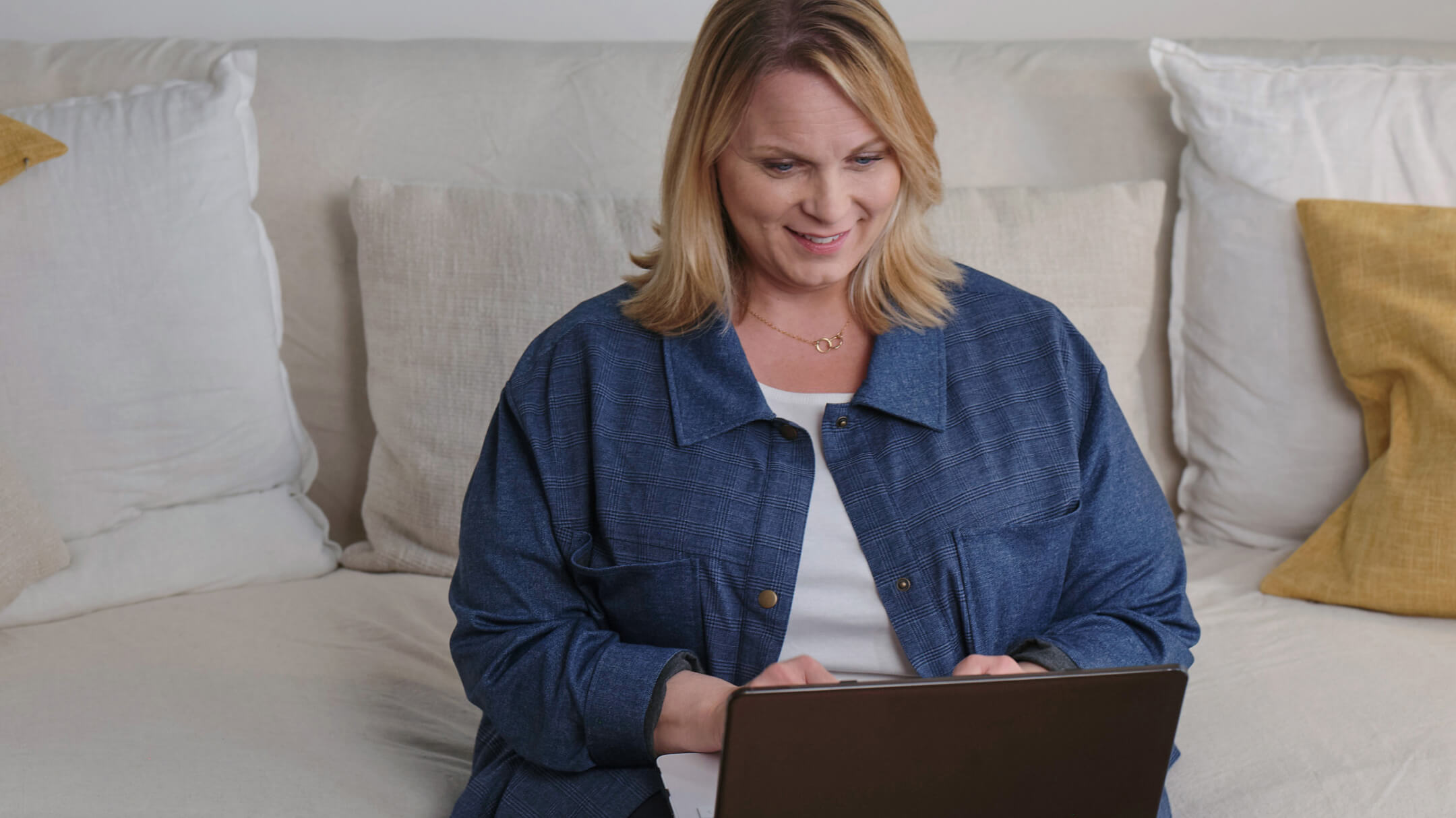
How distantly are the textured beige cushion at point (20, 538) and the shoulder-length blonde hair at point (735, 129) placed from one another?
0.74 m

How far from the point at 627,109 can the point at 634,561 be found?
82 cm

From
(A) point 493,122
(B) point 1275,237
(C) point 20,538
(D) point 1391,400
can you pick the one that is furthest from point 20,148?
(D) point 1391,400

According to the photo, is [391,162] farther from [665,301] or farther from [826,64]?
[826,64]

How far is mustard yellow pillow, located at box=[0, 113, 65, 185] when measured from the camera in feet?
4.53

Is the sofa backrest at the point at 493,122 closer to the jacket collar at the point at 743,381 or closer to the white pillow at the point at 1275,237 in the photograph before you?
the white pillow at the point at 1275,237

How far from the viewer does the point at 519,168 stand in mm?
1638

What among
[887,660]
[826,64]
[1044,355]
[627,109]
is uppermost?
[826,64]

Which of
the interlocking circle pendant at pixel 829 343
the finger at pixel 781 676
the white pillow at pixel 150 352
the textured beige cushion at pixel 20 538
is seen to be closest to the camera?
the finger at pixel 781 676

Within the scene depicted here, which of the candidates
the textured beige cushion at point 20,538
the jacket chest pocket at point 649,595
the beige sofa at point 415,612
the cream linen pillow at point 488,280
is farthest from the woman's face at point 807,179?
the textured beige cushion at point 20,538

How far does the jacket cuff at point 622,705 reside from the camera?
946mm

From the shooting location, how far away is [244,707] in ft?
3.94

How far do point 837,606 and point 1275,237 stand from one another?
0.88 meters

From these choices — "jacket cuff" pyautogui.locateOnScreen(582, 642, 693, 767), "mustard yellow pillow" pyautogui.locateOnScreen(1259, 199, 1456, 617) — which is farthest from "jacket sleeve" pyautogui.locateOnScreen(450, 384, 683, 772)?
"mustard yellow pillow" pyautogui.locateOnScreen(1259, 199, 1456, 617)

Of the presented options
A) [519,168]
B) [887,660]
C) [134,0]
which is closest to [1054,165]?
[519,168]
